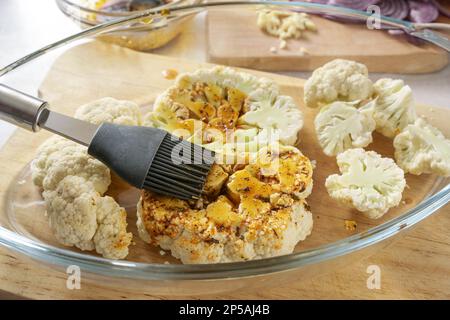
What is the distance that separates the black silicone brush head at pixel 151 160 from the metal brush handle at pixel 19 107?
0.43 feet

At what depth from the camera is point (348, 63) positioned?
158cm

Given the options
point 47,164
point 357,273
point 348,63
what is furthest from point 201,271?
point 348,63

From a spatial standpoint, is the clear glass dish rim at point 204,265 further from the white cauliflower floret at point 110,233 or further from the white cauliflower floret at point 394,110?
the white cauliflower floret at point 394,110

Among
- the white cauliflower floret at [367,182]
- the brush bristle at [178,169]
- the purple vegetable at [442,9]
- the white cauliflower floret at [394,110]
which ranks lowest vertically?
the white cauliflower floret at [367,182]

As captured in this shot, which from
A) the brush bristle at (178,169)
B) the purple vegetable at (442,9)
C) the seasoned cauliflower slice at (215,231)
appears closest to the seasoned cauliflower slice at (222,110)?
the brush bristle at (178,169)

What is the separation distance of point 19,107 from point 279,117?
0.64 metres

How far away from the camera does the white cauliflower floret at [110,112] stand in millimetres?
1455

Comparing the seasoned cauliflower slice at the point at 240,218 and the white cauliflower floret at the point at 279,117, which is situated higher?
the white cauliflower floret at the point at 279,117

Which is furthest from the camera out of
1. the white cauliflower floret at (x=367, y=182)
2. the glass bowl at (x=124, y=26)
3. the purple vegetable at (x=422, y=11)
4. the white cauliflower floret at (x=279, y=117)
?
the purple vegetable at (x=422, y=11)

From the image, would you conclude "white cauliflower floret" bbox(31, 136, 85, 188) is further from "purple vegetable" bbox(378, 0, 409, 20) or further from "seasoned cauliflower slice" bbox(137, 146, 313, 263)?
"purple vegetable" bbox(378, 0, 409, 20)

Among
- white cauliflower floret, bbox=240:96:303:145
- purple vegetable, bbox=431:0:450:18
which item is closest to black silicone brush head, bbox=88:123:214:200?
white cauliflower floret, bbox=240:96:303:145

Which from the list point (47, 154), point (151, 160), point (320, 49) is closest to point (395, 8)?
point (320, 49)

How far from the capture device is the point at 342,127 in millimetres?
1470

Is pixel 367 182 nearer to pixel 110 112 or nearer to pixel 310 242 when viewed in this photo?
pixel 310 242
